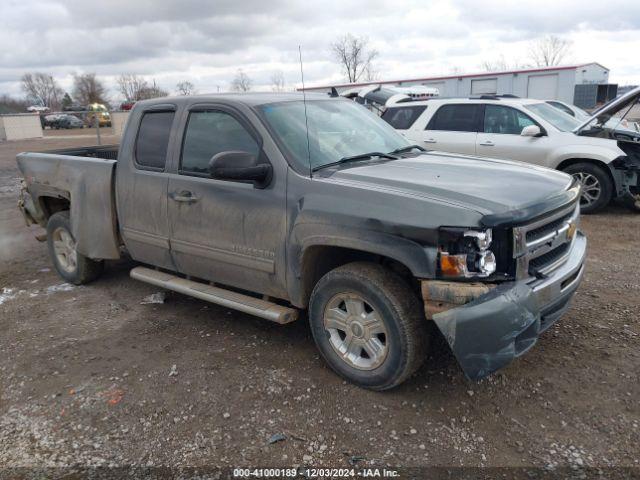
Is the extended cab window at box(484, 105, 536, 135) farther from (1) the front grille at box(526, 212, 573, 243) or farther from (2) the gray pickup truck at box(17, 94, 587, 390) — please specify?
(1) the front grille at box(526, 212, 573, 243)

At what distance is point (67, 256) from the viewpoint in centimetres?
566

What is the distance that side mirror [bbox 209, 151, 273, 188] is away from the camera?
337 centimetres

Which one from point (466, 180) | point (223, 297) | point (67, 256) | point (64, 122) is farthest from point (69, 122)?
point (466, 180)

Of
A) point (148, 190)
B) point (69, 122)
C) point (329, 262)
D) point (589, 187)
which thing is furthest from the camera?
point (69, 122)

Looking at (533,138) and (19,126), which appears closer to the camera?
(533,138)

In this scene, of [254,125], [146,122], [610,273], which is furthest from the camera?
[610,273]

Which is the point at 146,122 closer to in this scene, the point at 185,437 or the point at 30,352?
the point at 30,352

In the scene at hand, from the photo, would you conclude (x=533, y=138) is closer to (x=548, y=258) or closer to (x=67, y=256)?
(x=548, y=258)

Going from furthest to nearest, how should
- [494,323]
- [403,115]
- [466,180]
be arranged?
[403,115] → [466,180] → [494,323]

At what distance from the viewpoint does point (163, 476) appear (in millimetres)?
2695

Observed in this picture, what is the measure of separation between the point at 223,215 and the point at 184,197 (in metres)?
0.45

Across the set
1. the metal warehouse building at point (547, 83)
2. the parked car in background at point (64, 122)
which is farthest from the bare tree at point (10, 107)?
the metal warehouse building at point (547, 83)

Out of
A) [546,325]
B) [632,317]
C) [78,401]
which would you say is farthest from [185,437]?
[632,317]

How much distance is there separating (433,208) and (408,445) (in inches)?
51.2
